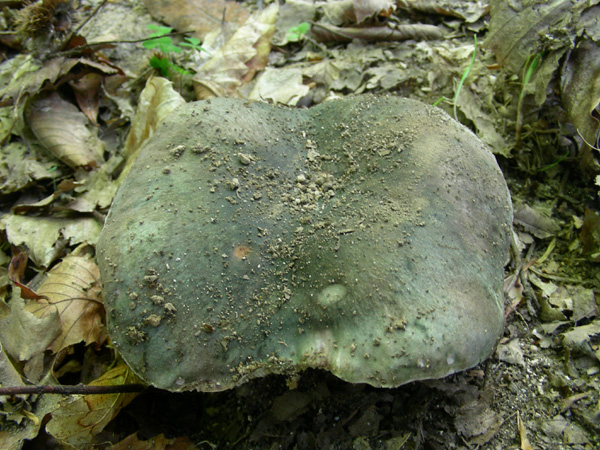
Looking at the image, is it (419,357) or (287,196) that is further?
(287,196)

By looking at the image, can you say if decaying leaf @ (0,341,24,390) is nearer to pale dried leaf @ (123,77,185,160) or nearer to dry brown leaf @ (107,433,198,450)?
dry brown leaf @ (107,433,198,450)

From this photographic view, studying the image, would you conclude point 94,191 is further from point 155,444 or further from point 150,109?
point 155,444

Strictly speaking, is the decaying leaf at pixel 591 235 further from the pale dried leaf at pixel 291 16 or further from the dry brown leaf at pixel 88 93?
the dry brown leaf at pixel 88 93

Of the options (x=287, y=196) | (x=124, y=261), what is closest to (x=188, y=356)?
Answer: (x=124, y=261)

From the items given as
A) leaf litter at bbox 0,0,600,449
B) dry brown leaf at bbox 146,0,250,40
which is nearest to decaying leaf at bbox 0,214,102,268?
leaf litter at bbox 0,0,600,449

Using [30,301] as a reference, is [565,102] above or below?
above

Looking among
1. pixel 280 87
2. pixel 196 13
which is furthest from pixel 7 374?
pixel 196 13

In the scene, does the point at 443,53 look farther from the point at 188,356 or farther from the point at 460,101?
the point at 188,356
